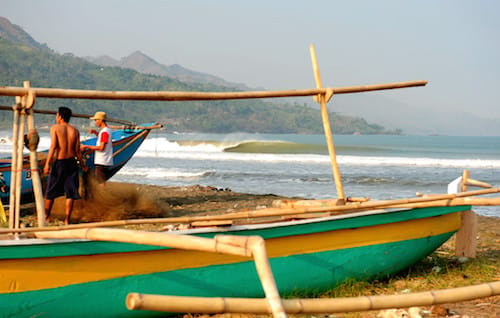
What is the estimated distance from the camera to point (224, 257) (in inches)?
188

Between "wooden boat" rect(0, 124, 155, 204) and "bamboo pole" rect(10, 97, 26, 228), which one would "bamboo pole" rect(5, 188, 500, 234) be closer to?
"bamboo pole" rect(10, 97, 26, 228)

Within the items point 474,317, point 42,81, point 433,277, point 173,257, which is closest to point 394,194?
point 433,277

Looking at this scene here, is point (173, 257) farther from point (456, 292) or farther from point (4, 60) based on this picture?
point (4, 60)

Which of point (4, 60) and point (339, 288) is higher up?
point (4, 60)

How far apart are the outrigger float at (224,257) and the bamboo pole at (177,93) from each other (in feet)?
0.04

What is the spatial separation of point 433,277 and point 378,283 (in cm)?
62

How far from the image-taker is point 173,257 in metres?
4.59

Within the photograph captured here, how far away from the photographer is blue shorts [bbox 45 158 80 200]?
24.3 ft

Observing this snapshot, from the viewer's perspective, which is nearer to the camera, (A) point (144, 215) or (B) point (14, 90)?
A: (B) point (14, 90)

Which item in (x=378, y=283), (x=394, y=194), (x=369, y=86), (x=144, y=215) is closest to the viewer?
(x=378, y=283)

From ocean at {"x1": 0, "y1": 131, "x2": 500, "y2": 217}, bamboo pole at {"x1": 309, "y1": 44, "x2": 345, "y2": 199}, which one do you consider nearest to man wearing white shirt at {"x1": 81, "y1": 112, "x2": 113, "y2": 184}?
bamboo pole at {"x1": 309, "y1": 44, "x2": 345, "y2": 199}

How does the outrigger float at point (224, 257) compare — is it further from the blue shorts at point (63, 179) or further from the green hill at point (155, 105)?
the green hill at point (155, 105)

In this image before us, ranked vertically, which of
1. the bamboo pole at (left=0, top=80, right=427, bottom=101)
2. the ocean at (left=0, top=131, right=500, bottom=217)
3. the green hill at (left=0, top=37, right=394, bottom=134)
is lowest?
the ocean at (left=0, top=131, right=500, bottom=217)

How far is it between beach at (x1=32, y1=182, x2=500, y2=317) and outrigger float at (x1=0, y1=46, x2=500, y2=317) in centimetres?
34
